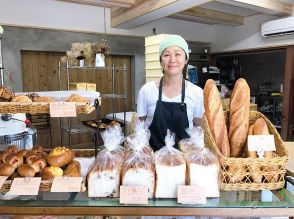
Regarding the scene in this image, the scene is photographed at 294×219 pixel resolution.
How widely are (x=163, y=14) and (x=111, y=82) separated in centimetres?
157

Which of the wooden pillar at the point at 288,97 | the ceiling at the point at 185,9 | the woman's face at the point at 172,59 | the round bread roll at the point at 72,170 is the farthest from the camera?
the wooden pillar at the point at 288,97

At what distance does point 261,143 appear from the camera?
0.89 metres

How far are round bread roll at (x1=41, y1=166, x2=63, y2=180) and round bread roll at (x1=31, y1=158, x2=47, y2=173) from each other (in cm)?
2

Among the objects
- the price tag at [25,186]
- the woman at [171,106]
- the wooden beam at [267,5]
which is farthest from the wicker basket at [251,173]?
the wooden beam at [267,5]

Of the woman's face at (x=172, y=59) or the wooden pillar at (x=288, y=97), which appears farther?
the wooden pillar at (x=288, y=97)

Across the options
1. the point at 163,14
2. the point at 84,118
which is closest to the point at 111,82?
the point at 84,118

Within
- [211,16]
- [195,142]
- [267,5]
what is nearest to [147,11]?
[211,16]

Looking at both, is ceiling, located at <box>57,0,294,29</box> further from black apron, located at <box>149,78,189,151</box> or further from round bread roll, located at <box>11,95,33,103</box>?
round bread roll, located at <box>11,95,33,103</box>

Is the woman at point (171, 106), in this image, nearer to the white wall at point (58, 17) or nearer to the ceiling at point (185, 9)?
the ceiling at point (185, 9)

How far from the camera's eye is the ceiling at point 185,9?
3332 millimetres

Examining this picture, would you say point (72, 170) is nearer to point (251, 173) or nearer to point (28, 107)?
point (28, 107)

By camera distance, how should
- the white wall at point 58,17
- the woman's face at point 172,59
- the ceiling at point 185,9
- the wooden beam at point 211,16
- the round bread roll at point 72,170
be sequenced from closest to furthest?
1. the round bread roll at point 72,170
2. the woman's face at point 172,59
3. the ceiling at point 185,9
4. the white wall at point 58,17
5. the wooden beam at point 211,16

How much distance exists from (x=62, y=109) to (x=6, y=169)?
275 millimetres

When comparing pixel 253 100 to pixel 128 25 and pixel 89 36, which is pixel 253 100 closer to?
pixel 128 25
